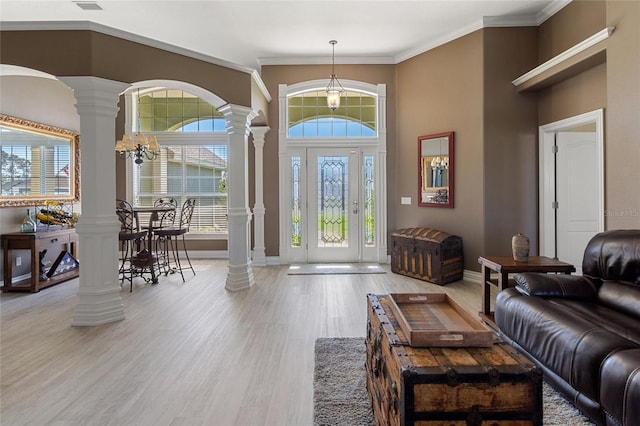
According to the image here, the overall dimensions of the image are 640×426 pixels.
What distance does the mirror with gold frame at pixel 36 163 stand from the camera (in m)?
4.80

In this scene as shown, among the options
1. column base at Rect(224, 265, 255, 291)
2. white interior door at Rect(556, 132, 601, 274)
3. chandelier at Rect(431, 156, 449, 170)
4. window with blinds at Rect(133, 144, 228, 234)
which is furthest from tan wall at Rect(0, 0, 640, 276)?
column base at Rect(224, 265, 255, 291)

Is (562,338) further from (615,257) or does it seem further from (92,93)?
(92,93)

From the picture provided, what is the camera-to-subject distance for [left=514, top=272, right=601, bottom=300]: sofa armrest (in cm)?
256

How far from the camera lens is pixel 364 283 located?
5.09 meters

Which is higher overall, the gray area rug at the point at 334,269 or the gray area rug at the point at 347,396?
the gray area rug at the point at 334,269

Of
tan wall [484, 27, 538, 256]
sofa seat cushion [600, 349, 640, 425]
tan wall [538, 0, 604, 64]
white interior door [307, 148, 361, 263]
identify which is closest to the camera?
sofa seat cushion [600, 349, 640, 425]

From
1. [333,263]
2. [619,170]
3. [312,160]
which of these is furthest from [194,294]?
[619,170]

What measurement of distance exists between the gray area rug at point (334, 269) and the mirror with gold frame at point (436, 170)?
4.26ft

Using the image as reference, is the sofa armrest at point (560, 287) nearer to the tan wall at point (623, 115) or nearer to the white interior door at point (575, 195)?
the tan wall at point (623, 115)

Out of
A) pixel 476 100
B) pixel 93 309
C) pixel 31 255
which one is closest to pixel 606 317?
pixel 476 100

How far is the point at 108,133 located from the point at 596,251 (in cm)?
428

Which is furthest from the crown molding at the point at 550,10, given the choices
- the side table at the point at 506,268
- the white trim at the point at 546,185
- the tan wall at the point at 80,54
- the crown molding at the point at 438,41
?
the tan wall at the point at 80,54

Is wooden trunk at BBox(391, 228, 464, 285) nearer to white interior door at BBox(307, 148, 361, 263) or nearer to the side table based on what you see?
white interior door at BBox(307, 148, 361, 263)

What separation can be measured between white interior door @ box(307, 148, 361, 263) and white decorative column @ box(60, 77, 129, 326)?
3492mm
